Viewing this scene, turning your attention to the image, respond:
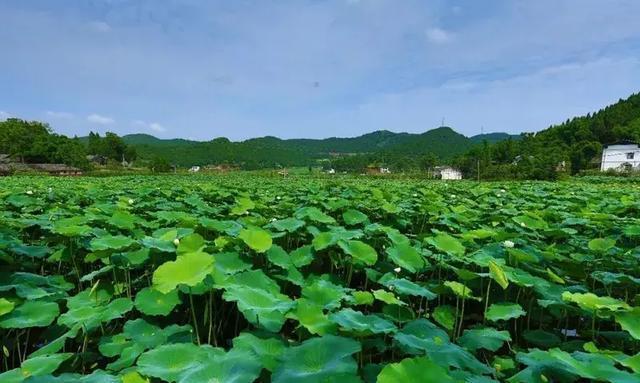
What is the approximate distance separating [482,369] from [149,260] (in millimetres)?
1739

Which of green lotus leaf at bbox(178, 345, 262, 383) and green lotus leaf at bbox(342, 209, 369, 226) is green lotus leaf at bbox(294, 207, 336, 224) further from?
green lotus leaf at bbox(178, 345, 262, 383)

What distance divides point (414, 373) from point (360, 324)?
0.35 meters

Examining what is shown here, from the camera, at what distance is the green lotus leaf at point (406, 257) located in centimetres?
220

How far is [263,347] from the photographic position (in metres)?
1.41

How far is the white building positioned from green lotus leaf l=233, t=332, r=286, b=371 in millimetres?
65639

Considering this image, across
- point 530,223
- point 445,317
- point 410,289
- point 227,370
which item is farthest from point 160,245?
point 530,223

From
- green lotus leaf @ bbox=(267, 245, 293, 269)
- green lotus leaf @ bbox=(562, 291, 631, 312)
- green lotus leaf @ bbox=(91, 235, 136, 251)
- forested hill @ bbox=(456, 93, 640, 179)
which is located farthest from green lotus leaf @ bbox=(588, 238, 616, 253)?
forested hill @ bbox=(456, 93, 640, 179)

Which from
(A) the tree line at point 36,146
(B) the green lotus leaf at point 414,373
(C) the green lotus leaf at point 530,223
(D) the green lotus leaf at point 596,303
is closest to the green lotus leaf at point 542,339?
(D) the green lotus leaf at point 596,303

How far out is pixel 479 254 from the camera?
227 cm

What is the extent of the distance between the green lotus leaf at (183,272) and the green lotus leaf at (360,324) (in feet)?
1.64

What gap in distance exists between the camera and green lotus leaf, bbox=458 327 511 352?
1.55 metres

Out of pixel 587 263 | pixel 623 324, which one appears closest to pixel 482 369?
pixel 623 324

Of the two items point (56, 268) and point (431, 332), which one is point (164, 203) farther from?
point (431, 332)

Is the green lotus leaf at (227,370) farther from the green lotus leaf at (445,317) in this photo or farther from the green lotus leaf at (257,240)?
the green lotus leaf at (445,317)
